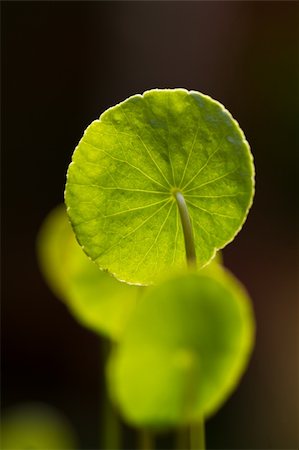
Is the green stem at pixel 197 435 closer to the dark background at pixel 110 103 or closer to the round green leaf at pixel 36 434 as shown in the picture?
the round green leaf at pixel 36 434

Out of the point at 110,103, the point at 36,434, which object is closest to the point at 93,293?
the point at 36,434

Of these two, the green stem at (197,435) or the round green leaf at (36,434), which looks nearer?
the green stem at (197,435)

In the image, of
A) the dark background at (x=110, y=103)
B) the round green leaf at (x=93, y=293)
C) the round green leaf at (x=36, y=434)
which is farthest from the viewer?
the dark background at (x=110, y=103)

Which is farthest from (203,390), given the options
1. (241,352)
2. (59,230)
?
(59,230)

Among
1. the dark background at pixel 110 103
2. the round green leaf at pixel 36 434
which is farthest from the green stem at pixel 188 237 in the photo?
the dark background at pixel 110 103

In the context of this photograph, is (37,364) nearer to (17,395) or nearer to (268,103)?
(17,395)

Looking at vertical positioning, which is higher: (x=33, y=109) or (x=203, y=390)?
(x=33, y=109)

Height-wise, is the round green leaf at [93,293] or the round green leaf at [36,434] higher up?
the round green leaf at [93,293]
